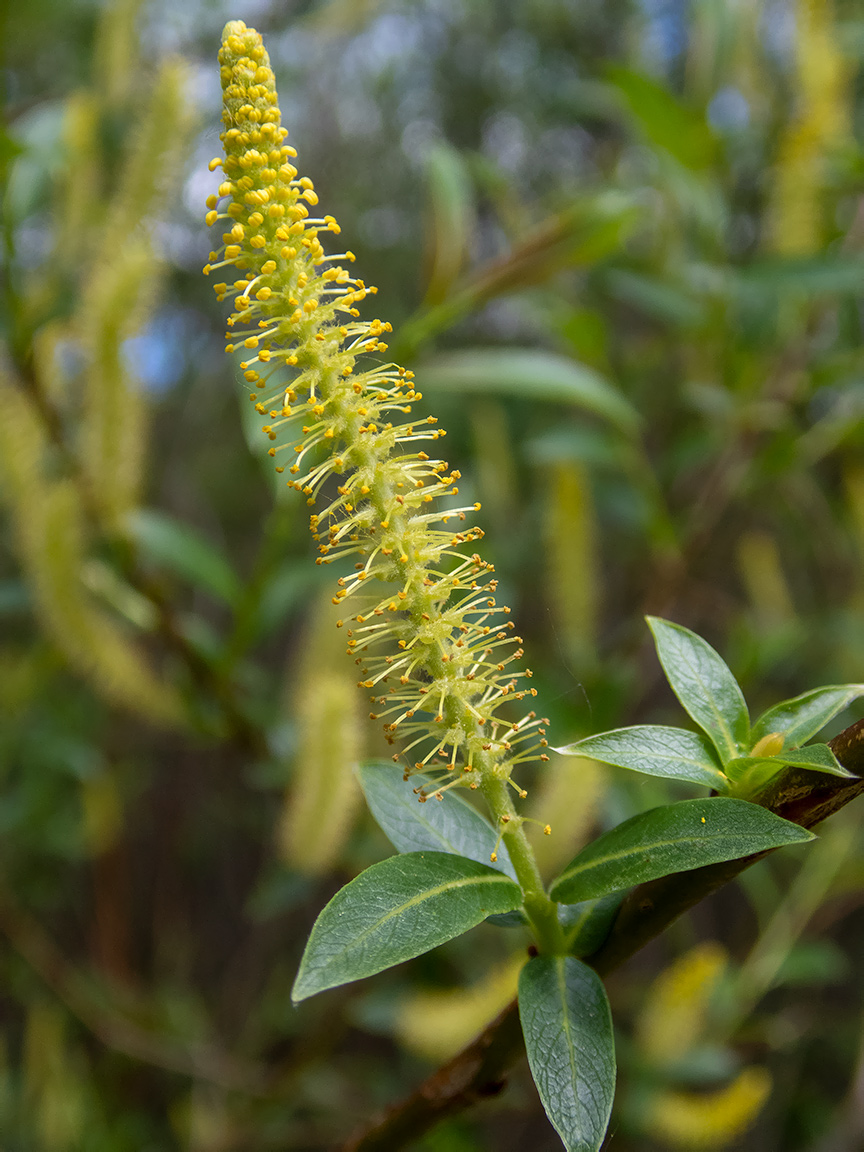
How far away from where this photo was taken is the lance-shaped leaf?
0.93 feet

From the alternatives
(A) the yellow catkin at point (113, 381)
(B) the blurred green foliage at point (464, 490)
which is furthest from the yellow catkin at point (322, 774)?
(A) the yellow catkin at point (113, 381)

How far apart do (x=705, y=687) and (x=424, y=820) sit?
13cm

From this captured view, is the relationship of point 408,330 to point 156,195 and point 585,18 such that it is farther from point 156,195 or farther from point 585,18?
point 585,18

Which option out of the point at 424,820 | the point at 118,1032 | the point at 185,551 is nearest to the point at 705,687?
the point at 424,820

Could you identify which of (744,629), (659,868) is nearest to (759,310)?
(744,629)

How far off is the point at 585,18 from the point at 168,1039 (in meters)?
2.18

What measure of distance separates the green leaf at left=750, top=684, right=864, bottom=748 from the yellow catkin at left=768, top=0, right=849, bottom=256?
93cm

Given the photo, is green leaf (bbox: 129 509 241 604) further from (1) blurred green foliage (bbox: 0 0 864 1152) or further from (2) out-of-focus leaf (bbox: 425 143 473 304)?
(2) out-of-focus leaf (bbox: 425 143 473 304)

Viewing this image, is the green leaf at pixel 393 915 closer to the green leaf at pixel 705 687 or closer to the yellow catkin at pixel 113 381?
the green leaf at pixel 705 687

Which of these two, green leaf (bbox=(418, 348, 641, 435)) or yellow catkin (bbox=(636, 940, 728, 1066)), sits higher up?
green leaf (bbox=(418, 348, 641, 435))

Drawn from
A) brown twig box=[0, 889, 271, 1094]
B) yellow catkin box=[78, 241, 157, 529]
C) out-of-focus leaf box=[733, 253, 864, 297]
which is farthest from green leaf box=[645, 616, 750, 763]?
brown twig box=[0, 889, 271, 1094]

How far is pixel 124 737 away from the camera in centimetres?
187

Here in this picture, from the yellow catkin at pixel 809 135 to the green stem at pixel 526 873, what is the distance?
100 cm

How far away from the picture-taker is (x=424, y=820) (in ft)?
1.30
